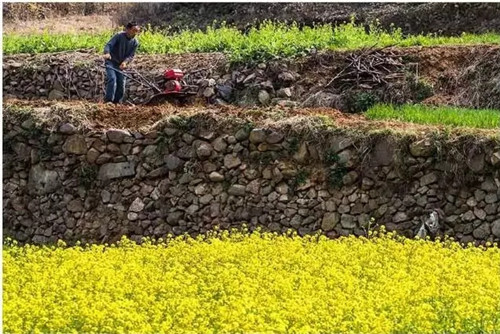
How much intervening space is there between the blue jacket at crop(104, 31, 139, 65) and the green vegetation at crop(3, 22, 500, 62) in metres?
1.93

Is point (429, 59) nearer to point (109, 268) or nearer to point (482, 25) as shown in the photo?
point (482, 25)

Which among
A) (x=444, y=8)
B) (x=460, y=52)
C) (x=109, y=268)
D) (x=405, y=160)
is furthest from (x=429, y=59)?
(x=109, y=268)

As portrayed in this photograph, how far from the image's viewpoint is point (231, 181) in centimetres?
1091

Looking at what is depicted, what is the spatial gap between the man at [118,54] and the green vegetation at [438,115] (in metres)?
3.55

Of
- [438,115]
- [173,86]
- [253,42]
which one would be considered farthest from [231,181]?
[253,42]

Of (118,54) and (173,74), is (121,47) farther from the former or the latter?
(173,74)

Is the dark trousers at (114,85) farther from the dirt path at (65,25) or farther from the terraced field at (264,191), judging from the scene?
the dirt path at (65,25)

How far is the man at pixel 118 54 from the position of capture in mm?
12500

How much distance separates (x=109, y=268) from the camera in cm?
840

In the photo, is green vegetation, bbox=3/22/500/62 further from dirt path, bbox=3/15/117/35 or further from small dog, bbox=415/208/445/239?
small dog, bbox=415/208/445/239

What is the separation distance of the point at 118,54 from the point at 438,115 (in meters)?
4.74

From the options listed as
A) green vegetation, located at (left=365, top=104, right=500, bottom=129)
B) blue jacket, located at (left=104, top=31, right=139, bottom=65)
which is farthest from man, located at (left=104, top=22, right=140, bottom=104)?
green vegetation, located at (left=365, top=104, right=500, bottom=129)

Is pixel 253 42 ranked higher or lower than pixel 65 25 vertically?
A: higher

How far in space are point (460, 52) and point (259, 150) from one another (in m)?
4.36
